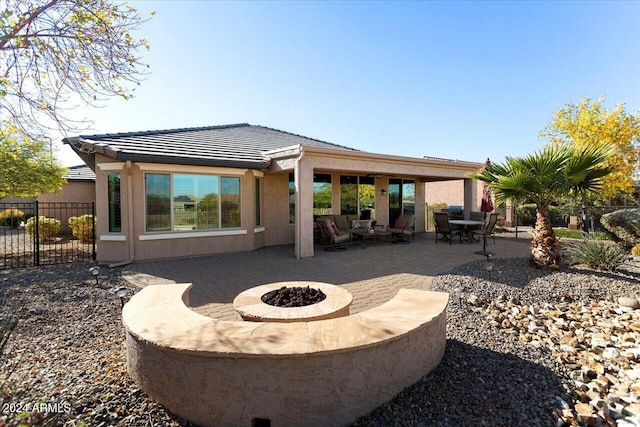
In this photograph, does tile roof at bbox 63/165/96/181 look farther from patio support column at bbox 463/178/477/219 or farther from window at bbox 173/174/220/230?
patio support column at bbox 463/178/477/219

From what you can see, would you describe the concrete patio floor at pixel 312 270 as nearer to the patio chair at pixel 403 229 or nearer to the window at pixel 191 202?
the window at pixel 191 202

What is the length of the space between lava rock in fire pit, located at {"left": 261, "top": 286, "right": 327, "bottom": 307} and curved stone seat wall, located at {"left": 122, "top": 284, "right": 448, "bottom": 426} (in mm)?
916

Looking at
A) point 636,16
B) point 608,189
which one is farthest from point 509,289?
point 608,189

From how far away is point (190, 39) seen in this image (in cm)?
697

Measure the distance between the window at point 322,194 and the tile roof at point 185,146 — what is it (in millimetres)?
2492

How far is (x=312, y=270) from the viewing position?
327 inches

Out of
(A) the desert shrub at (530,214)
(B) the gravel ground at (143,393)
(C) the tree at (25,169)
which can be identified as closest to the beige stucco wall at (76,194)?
(C) the tree at (25,169)

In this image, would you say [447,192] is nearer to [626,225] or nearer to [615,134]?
[615,134]

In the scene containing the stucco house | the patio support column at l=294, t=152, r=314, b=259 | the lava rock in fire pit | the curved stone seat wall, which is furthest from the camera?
the patio support column at l=294, t=152, r=314, b=259

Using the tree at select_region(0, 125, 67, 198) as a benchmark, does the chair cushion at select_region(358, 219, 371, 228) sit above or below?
below

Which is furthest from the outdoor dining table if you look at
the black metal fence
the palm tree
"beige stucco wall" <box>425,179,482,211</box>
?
"beige stucco wall" <box>425,179,482,211</box>

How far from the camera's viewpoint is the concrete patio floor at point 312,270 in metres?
6.18

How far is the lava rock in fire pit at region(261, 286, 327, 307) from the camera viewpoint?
13.3 feet

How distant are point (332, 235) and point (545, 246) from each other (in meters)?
6.50
